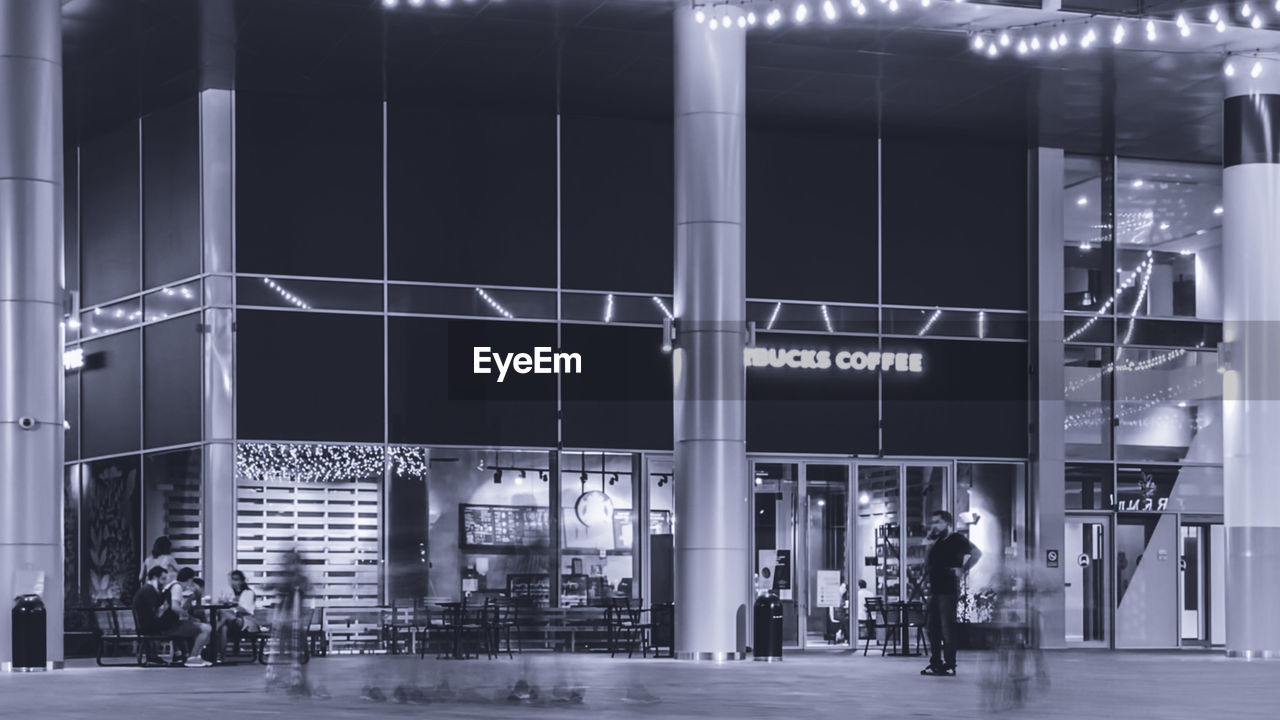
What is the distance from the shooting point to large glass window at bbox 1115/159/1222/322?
27.4 m

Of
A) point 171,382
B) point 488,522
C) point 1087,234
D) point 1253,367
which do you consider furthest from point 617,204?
point 1253,367

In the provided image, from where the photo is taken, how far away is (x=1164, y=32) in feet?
68.2

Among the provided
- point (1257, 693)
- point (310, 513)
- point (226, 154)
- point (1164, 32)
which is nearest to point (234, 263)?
point (226, 154)

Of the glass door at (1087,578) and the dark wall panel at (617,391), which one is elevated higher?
A: the dark wall panel at (617,391)

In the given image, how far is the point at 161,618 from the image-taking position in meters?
19.4

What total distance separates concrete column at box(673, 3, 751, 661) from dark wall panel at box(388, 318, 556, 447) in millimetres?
4332

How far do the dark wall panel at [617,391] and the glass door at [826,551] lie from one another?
235 cm

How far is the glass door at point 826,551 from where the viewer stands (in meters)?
25.2

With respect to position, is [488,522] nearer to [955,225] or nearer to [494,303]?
[494,303]

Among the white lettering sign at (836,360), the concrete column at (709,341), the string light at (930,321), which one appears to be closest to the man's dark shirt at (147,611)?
the concrete column at (709,341)

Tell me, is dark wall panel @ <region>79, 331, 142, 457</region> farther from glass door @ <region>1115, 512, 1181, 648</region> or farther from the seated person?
glass door @ <region>1115, 512, 1181, 648</region>

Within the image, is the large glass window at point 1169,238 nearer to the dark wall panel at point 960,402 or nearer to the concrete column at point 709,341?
the dark wall panel at point 960,402

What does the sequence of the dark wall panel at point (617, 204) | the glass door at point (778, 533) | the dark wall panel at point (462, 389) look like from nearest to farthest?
the dark wall panel at point (462, 389) < the dark wall panel at point (617, 204) < the glass door at point (778, 533)

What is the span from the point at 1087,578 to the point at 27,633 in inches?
619
